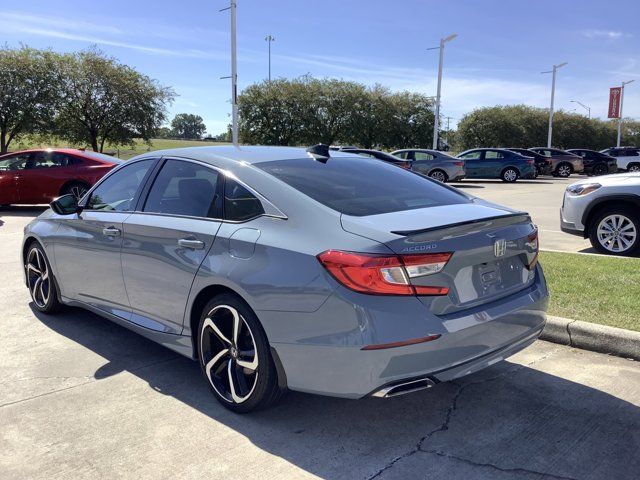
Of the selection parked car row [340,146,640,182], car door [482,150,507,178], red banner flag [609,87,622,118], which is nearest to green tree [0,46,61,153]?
parked car row [340,146,640,182]

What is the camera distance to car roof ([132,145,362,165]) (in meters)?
3.82


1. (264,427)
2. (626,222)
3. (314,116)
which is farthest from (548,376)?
(314,116)

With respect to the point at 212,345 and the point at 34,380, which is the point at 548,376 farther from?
the point at 34,380

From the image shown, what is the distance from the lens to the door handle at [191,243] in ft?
11.5

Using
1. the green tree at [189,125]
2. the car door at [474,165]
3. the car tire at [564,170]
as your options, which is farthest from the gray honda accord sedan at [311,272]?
the green tree at [189,125]

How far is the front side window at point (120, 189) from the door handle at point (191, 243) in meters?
0.87

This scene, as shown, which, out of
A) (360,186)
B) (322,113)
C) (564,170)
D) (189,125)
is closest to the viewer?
(360,186)

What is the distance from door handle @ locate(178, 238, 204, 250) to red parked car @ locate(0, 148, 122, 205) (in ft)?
34.7

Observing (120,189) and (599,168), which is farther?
(599,168)

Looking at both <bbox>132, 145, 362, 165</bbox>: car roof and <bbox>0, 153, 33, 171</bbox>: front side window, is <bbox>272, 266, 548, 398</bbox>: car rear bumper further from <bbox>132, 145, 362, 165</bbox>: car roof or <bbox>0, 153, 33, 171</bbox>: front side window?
<bbox>0, 153, 33, 171</bbox>: front side window

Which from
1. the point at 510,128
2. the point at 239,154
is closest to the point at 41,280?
the point at 239,154

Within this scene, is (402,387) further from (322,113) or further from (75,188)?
(322,113)

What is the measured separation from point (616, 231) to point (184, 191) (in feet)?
21.3

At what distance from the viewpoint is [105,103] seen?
28.6m
